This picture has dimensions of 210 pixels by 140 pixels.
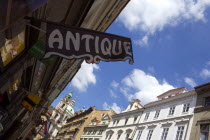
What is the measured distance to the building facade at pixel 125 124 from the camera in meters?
28.1

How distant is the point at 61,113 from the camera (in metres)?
82.1

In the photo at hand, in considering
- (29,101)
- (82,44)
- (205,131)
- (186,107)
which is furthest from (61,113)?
(82,44)

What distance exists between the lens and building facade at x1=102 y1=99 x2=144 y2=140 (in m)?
28.1

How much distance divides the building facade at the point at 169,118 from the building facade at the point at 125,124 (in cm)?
165

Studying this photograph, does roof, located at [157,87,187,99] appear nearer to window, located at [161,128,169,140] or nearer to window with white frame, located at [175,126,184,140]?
window, located at [161,128,169,140]

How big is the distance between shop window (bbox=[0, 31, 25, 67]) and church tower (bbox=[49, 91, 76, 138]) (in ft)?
223

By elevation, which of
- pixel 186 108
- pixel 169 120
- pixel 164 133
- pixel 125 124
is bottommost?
pixel 164 133

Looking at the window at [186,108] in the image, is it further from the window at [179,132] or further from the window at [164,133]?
the window at [164,133]

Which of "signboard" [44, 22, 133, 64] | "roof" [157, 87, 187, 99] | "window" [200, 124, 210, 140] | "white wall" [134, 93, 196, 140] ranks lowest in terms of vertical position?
"signboard" [44, 22, 133, 64]

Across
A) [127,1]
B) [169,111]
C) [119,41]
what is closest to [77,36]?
[119,41]

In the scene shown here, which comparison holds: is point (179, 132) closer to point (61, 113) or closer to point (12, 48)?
point (12, 48)

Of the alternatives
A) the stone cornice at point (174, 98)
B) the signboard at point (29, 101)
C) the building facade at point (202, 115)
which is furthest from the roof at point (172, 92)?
the signboard at point (29, 101)

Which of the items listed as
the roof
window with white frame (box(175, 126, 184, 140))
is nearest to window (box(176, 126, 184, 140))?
window with white frame (box(175, 126, 184, 140))

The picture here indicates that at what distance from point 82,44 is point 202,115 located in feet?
62.2
